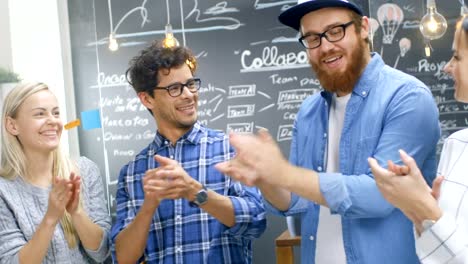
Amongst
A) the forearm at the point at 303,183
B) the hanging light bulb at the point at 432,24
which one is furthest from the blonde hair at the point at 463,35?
the hanging light bulb at the point at 432,24

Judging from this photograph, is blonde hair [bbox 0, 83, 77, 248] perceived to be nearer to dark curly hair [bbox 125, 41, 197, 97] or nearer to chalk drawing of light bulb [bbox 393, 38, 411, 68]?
dark curly hair [bbox 125, 41, 197, 97]

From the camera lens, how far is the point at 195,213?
6.68ft

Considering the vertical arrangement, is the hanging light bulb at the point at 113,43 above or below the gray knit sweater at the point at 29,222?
above

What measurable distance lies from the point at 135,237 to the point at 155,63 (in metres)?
0.64

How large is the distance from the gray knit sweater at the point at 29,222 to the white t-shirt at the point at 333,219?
0.87m

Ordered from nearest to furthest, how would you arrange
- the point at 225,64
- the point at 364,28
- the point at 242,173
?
the point at 242,173, the point at 364,28, the point at 225,64

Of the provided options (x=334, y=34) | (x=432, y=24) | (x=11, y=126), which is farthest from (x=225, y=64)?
(x=334, y=34)

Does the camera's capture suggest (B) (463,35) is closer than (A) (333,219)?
Yes

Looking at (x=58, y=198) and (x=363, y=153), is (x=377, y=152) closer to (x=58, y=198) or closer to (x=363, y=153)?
(x=363, y=153)

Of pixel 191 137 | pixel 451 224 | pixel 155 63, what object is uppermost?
pixel 155 63

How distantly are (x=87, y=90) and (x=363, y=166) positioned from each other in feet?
8.89

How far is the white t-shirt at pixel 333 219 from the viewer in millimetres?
1709

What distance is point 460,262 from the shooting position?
126 centimetres

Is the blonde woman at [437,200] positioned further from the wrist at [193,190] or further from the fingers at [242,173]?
the wrist at [193,190]
